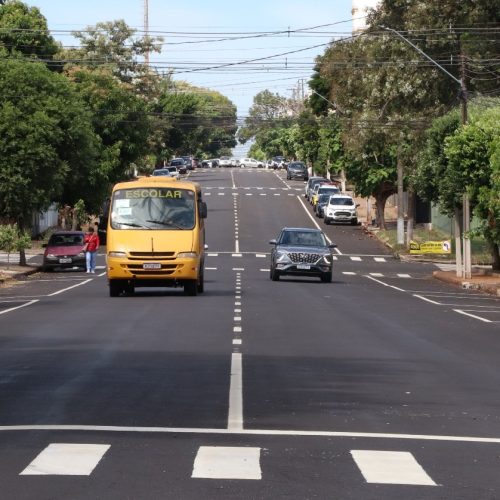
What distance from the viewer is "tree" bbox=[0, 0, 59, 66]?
102 meters

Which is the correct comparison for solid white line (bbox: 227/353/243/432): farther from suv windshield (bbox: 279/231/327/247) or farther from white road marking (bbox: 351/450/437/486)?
suv windshield (bbox: 279/231/327/247)

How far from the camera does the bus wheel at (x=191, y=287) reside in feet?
108

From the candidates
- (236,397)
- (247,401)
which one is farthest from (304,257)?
(247,401)

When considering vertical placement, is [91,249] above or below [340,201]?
below

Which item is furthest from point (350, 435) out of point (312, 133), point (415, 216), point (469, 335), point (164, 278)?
point (312, 133)

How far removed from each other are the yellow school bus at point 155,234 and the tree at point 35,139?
77.8ft

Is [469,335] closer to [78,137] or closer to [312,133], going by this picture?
[78,137]

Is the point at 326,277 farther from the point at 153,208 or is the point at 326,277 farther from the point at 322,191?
the point at 322,191

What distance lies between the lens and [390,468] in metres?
9.59

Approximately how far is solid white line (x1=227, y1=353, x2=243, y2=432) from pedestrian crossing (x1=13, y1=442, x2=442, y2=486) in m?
1.25

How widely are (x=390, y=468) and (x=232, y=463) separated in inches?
43.9

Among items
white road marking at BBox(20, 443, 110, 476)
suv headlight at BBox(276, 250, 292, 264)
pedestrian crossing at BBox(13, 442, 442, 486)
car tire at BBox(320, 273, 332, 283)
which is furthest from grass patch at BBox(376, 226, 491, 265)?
white road marking at BBox(20, 443, 110, 476)

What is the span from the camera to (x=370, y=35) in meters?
64.6

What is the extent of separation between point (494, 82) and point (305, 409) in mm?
48489
